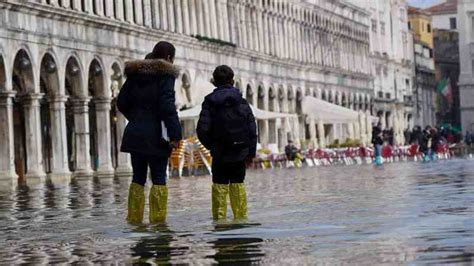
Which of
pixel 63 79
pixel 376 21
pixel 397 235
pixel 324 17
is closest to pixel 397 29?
pixel 376 21

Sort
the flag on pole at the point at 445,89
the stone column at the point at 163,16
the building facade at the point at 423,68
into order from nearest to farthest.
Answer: the stone column at the point at 163,16, the building facade at the point at 423,68, the flag on pole at the point at 445,89

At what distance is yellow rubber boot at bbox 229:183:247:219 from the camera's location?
1736 cm

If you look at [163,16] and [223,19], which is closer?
[163,16]

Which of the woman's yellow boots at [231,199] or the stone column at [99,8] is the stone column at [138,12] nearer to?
the stone column at [99,8]

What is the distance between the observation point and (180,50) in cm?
6625

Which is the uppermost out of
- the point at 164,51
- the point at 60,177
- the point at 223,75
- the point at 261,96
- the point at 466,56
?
the point at 466,56

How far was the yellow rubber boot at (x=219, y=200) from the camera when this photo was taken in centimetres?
1744

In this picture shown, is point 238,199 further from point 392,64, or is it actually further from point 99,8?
point 392,64

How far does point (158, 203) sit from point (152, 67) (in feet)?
4.72

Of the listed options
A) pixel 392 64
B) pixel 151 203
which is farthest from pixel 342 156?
pixel 392 64

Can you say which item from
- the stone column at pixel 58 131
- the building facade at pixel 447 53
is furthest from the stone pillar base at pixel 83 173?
the building facade at pixel 447 53

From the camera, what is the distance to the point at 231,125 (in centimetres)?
1727

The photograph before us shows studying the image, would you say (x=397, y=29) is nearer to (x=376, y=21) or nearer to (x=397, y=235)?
(x=376, y=21)

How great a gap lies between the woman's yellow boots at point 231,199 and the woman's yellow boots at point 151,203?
0.57 metres
